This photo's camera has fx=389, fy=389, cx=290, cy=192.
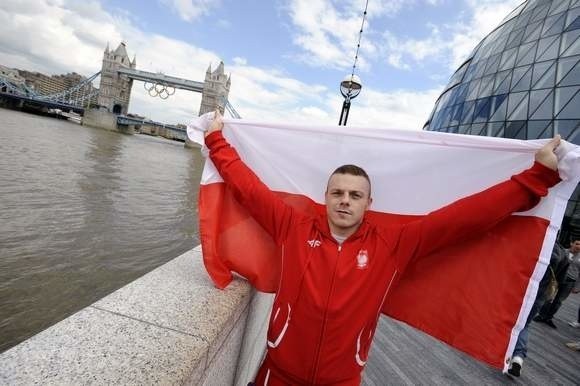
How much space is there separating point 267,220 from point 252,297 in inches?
23.4

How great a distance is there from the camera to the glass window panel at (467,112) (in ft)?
69.2

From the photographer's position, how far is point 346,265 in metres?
1.78

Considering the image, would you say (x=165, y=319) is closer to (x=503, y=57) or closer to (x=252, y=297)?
(x=252, y=297)

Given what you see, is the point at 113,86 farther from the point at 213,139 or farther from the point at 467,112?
the point at 213,139

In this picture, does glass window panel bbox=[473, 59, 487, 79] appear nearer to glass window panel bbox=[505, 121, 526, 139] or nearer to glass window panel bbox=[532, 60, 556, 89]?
glass window panel bbox=[532, 60, 556, 89]

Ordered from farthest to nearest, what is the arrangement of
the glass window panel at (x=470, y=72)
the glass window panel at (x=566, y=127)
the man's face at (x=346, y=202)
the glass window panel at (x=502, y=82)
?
the glass window panel at (x=470, y=72)
the glass window panel at (x=502, y=82)
the glass window panel at (x=566, y=127)
the man's face at (x=346, y=202)

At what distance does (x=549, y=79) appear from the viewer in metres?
16.7

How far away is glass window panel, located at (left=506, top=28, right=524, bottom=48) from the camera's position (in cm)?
2084

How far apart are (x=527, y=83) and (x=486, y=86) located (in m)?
3.08

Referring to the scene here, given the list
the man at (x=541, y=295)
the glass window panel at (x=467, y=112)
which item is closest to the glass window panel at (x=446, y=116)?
the glass window panel at (x=467, y=112)

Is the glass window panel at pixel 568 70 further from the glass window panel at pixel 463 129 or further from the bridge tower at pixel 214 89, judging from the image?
the bridge tower at pixel 214 89

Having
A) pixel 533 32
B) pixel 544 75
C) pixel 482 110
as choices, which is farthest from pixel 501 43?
pixel 544 75

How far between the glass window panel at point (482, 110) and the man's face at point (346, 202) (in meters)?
20.2

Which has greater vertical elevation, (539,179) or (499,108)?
(499,108)
